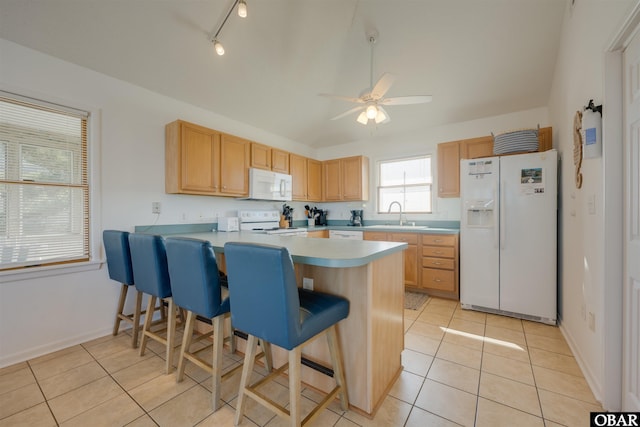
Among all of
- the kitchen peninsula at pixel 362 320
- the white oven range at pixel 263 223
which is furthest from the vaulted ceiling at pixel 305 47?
the kitchen peninsula at pixel 362 320

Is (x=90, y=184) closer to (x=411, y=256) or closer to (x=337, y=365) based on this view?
(x=337, y=365)

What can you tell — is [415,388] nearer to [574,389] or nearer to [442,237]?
[574,389]

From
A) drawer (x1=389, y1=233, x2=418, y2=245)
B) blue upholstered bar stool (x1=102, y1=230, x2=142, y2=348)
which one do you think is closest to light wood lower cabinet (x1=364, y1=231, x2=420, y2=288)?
drawer (x1=389, y1=233, x2=418, y2=245)

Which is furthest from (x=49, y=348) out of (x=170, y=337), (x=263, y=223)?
(x=263, y=223)

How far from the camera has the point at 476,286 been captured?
119 inches

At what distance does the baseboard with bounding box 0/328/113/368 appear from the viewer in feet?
6.61

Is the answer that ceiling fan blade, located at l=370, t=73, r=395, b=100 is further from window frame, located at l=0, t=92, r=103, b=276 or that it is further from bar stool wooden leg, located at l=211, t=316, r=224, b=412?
window frame, located at l=0, t=92, r=103, b=276

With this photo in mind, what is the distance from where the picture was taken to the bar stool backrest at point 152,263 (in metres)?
1.85

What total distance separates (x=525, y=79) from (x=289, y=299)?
3.87m

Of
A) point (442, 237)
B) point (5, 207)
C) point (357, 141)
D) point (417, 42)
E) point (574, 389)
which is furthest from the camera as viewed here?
point (357, 141)

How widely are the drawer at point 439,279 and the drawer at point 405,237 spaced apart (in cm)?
42

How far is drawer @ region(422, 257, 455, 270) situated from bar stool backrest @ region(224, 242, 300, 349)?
2.89m

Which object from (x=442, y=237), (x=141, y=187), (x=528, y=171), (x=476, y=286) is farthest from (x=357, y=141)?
(x=141, y=187)

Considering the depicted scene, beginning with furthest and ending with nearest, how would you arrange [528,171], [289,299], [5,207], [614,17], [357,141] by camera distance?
[357,141], [528,171], [5,207], [614,17], [289,299]
